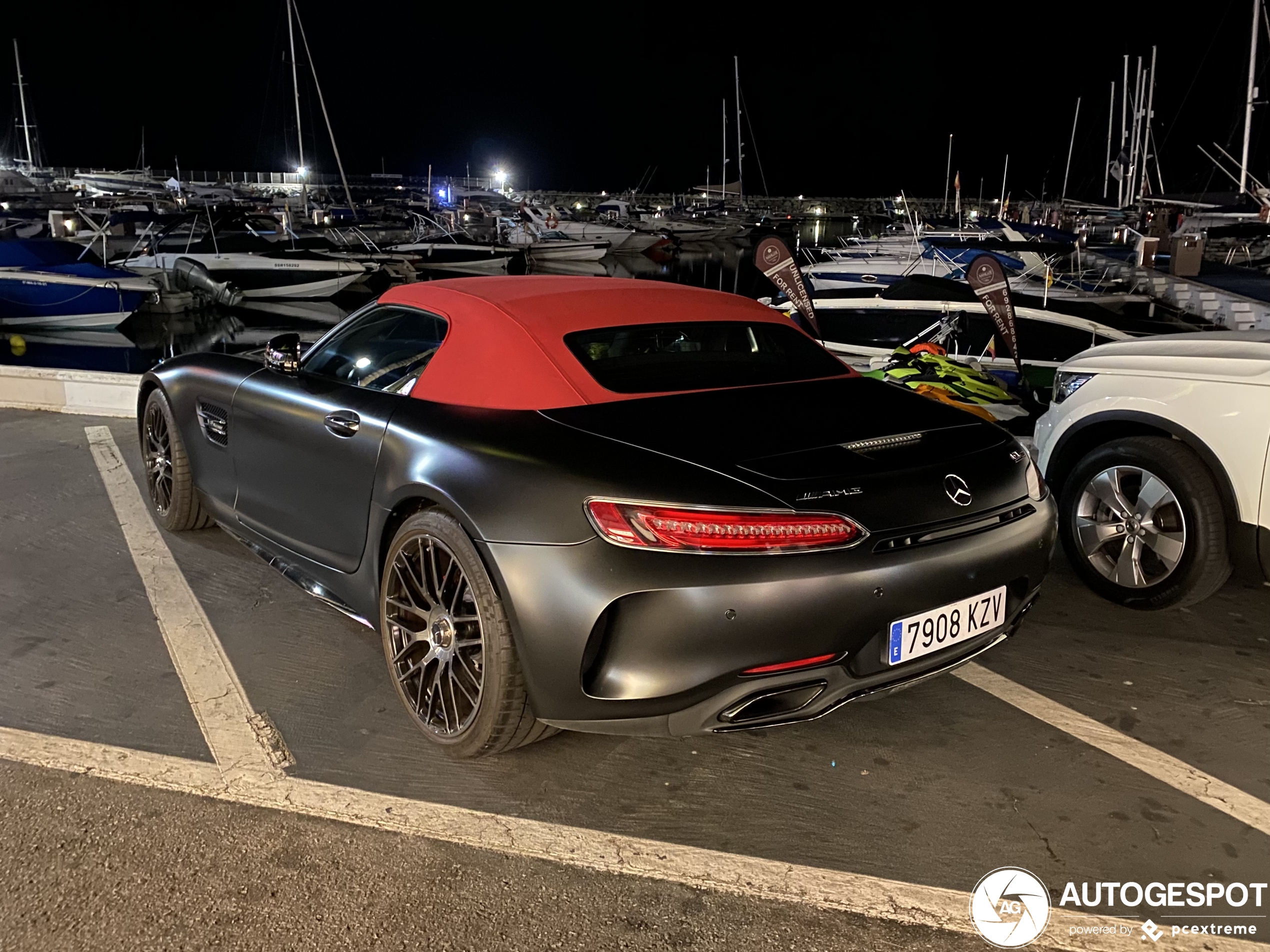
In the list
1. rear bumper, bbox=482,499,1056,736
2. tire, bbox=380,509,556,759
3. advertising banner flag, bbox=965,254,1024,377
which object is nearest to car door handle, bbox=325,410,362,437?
tire, bbox=380,509,556,759

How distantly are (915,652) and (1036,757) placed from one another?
2.18 feet

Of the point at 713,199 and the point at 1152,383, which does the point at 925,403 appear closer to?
the point at 1152,383

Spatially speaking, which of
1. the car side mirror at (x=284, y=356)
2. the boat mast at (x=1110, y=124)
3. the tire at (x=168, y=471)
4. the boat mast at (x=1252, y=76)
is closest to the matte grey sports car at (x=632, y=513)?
the car side mirror at (x=284, y=356)

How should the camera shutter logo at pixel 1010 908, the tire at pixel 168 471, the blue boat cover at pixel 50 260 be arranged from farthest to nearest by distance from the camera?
the blue boat cover at pixel 50 260, the tire at pixel 168 471, the camera shutter logo at pixel 1010 908

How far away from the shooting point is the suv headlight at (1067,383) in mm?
4418

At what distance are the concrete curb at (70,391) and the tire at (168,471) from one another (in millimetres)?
3198

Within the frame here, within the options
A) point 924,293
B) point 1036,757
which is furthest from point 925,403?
point 924,293

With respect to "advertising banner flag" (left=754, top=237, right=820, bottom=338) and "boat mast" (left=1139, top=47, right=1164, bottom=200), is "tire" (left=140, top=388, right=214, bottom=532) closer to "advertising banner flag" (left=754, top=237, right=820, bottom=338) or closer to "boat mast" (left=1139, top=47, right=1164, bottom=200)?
"advertising banner flag" (left=754, top=237, right=820, bottom=338)

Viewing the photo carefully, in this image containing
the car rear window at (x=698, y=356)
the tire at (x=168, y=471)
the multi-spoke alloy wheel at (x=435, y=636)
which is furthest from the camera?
the tire at (x=168, y=471)

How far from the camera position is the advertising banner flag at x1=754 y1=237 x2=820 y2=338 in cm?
855

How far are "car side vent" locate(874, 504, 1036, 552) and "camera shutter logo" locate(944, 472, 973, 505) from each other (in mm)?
63

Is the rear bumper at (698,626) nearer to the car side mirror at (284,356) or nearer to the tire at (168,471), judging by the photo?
the car side mirror at (284,356)

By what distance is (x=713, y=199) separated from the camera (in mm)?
69125

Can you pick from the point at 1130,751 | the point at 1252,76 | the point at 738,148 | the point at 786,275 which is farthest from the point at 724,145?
the point at 1130,751
